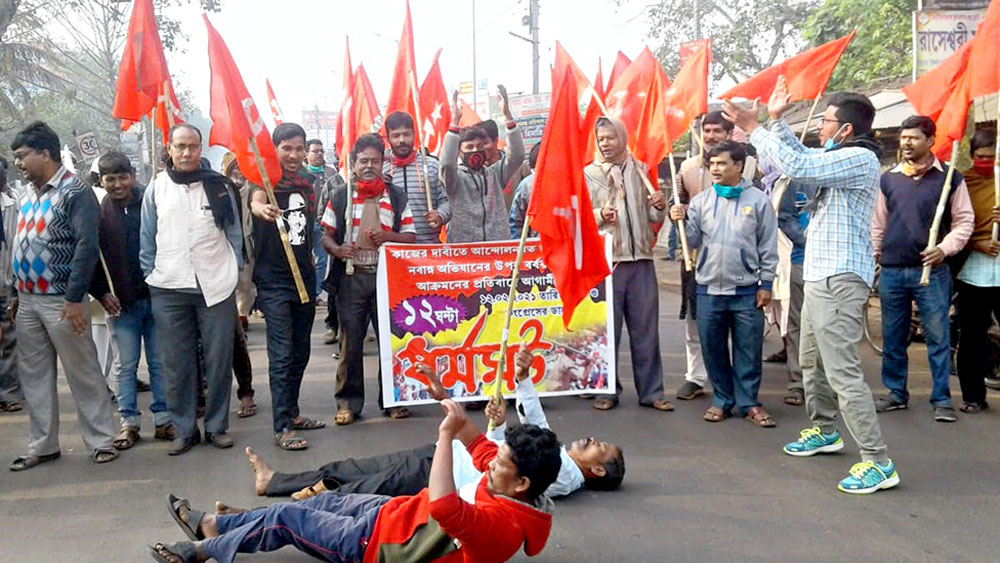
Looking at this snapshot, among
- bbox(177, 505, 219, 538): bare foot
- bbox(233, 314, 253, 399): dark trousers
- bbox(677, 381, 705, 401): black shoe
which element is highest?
bbox(233, 314, 253, 399): dark trousers

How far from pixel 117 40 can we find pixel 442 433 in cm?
3542

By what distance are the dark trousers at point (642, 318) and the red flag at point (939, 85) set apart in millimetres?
2345

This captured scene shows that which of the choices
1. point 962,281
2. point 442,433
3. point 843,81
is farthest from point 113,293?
point 843,81

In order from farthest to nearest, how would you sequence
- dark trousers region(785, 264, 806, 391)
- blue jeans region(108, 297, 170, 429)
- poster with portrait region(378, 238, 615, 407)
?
dark trousers region(785, 264, 806, 391) < poster with portrait region(378, 238, 615, 407) < blue jeans region(108, 297, 170, 429)

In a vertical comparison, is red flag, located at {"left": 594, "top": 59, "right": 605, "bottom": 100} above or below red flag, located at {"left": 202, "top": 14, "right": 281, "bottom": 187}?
above

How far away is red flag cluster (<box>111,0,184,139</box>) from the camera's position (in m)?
6.24

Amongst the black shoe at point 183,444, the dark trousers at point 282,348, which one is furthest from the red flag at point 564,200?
the black shoe at point 183,444

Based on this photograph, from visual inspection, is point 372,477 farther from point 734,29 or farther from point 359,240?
point 734,29

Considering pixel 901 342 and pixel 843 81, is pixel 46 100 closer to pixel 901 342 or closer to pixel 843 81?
pixel 843 81

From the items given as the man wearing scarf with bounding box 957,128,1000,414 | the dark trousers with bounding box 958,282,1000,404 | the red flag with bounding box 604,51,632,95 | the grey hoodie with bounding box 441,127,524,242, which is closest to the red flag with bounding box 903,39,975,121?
the man wearing scarf with bounding box 957,128,1000,414

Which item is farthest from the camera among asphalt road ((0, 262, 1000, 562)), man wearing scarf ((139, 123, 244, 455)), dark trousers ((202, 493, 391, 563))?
man wearing scarf ((139, 123, 244, 455))

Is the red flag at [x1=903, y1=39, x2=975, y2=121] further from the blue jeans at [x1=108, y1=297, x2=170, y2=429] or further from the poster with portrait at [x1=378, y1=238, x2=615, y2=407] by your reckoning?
the blue jeans at [x1=108, y1=297, x2=170, y2=429]

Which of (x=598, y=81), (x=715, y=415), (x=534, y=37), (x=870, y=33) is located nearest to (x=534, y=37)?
(x=534, y=37)

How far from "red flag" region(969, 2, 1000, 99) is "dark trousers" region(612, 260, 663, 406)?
2590mm
